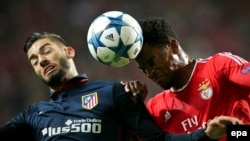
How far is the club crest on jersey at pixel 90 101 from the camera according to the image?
3357mm

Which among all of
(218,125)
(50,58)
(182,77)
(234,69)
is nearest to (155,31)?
(182,77)

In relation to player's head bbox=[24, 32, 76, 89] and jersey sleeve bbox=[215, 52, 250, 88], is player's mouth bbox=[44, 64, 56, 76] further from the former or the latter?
jersey sleeve bbox=[215, 52, 250, 88]

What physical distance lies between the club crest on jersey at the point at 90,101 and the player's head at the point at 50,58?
245 mm

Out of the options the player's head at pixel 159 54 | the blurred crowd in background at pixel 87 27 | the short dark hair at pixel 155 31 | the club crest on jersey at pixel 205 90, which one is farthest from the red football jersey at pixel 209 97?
the blurred crowd in background at pixel 87 27

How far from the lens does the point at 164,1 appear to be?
26.8ft

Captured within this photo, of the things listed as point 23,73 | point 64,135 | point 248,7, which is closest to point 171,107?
point 64,135

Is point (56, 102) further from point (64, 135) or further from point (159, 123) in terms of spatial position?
point (159, 123)

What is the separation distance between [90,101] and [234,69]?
0.89m

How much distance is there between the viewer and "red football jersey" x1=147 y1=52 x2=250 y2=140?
3213mm

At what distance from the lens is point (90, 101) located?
3.38 m

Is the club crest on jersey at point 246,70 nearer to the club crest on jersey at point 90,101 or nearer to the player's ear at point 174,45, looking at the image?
the player's ear at point 174,45

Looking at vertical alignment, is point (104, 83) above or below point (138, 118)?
above

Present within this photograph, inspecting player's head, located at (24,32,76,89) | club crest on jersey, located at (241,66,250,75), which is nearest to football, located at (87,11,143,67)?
player's head, located at (24,32,76,89)

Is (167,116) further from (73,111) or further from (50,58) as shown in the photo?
(50,58)
